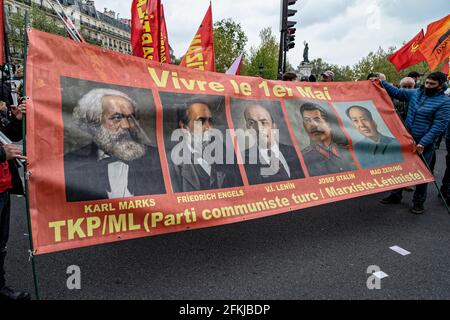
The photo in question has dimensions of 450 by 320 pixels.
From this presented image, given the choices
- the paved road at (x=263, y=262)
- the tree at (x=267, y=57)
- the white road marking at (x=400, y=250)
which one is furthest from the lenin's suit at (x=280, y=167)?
the tree at (x=267, y=57)

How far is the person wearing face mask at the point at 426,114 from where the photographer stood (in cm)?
390

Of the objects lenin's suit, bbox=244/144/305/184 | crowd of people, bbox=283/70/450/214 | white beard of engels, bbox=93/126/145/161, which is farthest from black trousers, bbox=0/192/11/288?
crowd of people, bbox=283/70/450/214

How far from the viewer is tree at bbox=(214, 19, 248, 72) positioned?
38.5 m

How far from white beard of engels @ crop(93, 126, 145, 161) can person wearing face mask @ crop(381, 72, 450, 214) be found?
141 inches

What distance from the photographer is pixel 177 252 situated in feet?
10.2

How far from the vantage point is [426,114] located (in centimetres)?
404

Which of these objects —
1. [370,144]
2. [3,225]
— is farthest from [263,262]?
[3,225]

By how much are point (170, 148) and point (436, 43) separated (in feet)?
19.2

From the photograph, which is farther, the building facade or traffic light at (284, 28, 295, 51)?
the building facade

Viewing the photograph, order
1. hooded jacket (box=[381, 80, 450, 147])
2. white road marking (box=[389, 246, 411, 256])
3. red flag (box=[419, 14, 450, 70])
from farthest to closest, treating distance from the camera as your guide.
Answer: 1. red flag (box=[419, 14, 450, 70])
2. hooded jacket (box=[381, 80, 450, 147])
3. white road marking (box=[389, 246, 411, 256])

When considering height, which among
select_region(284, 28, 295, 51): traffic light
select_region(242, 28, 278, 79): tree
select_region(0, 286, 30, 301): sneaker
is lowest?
select_region(0, 286, 30, 301): sneaker

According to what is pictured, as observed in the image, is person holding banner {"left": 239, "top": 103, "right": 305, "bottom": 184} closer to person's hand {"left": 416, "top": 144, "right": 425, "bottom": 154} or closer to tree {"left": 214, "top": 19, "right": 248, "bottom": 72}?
person's hand {"left": 416, "top": 144, "right": 425, "bottom": 154}

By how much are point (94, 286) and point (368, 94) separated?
388 centimetres

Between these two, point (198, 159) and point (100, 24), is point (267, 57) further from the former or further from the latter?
point (100, 24)
